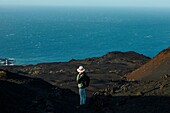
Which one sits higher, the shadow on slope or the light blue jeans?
the light blue jeans

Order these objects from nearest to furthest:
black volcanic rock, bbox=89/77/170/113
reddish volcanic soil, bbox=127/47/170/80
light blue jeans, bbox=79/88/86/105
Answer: black volcanic rock, bbox=89/77/170/113, light blue jeans, bbox=79/88/86/105, reddish volcanic soil, bbox=127/47/170/80

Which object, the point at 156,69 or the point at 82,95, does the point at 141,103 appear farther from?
the point at 156,69

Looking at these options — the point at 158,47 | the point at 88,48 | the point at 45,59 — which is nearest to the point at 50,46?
the point at 88,48

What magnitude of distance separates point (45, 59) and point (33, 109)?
8304 centimetres

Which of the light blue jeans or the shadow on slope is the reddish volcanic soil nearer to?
the shadow on slope

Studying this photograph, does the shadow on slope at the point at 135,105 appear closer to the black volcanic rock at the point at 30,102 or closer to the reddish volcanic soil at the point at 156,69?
the black volcanic rock at the point at 30,102

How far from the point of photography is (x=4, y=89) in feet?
59.6

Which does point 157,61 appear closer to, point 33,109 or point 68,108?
point 68,108

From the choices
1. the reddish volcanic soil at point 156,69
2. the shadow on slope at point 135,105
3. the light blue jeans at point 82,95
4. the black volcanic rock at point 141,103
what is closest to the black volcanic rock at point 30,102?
the light blue jeans at point 82,95

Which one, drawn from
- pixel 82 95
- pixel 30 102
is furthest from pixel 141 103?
pixel 30 102

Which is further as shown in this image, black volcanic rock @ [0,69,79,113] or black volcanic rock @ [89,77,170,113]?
black volcanic rock @ [89,77,170,113]

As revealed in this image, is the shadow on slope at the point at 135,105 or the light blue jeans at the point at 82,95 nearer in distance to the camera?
the shadow on slope at the point at 135,105

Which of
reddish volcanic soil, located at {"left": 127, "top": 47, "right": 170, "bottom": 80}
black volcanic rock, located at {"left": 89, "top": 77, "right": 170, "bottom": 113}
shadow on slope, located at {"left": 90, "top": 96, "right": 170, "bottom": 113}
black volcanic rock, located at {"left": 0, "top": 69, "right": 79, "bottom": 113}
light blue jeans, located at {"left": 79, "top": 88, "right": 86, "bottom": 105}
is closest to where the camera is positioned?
black volcanic rock, located at {"left": 0, "top": 69, "right": 79, "bottom": 113}

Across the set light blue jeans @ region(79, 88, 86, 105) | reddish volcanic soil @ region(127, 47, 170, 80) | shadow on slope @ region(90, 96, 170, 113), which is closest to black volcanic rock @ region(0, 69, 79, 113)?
light blue jeans @ region(79, 88, 86, 105)
